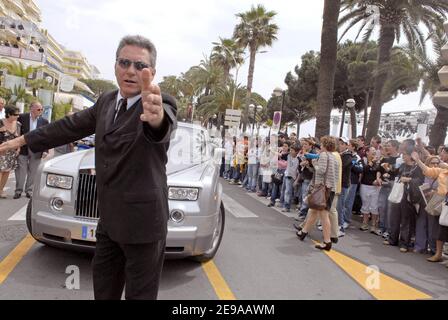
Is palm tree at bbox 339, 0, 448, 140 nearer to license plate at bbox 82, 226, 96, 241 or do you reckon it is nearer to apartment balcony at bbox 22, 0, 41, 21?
license plate at bbox 82, 226, 96, 241

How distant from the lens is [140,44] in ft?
7.06

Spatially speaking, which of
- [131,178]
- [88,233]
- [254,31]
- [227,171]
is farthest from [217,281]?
[254,31]

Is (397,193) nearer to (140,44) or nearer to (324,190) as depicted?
(324,190)

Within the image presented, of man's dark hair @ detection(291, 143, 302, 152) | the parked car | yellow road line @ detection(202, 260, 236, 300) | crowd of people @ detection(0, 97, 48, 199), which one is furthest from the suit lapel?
man's dark hair @ detection(291, 143, 302, 152)

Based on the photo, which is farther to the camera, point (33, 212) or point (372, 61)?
point (372, 61)

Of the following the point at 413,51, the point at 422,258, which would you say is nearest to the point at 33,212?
the point at 422,258

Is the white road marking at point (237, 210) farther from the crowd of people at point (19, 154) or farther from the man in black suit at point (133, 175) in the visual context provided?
the man in black suit at point (133, 175)

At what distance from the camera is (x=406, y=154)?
7.62 meters

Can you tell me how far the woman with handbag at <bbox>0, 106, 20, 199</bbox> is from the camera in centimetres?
785

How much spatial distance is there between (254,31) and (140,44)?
34446mm

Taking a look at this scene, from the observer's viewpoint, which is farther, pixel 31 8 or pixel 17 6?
pixel 31 8

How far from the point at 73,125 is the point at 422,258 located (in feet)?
20.6

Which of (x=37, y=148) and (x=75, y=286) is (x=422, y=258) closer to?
(x=75, y=286)
